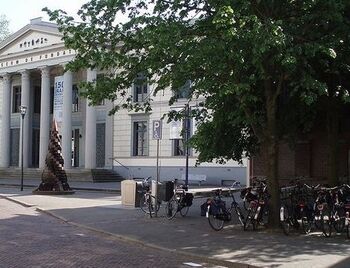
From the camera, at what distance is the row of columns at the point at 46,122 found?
4147cm

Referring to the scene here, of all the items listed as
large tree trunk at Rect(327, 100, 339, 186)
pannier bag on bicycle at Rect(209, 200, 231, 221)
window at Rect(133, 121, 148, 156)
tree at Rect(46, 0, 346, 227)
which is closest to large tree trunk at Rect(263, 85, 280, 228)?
tree at Rect(46, 0, 346, 227)

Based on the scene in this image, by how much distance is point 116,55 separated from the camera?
14359 mm

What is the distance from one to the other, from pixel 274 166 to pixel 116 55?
500 centimetres

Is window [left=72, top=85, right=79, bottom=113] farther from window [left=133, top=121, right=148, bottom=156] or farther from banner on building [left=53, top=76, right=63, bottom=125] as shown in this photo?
window [left=133, top=121, right=148, bottom=156]

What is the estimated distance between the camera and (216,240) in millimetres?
12914

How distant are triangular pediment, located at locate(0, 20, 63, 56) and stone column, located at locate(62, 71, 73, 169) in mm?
3774

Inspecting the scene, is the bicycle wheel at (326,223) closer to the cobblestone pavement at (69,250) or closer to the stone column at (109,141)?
the cobblestone pavement at (69,250)

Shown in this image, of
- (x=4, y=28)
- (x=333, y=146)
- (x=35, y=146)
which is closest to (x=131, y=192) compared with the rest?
(x=333, y=146)

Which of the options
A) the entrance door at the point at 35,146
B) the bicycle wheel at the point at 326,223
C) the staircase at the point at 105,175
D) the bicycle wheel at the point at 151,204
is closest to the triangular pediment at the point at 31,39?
the entrance door at the point at 35,146

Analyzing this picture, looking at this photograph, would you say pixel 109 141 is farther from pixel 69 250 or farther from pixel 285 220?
pixel 69 250

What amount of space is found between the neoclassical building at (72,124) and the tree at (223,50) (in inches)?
823

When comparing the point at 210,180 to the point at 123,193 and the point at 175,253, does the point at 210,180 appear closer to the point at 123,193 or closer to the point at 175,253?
the point at 123,193

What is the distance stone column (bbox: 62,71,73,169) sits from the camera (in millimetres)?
42094

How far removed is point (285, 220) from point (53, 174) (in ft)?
57.3
